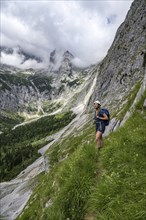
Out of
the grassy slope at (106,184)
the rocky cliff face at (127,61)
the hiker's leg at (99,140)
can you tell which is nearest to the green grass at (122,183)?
the grassy slope at (106,184)

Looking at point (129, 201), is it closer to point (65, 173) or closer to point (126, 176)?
point (126, 176)

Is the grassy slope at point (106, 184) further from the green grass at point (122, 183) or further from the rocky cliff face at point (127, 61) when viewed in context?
the rocky cliff face at point (127, 61)

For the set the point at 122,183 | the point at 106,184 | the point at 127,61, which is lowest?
the point at 127,61

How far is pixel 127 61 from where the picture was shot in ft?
373

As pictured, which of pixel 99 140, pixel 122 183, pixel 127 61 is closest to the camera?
pixel 122 183

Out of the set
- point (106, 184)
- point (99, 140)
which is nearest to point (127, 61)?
point (99, 140)

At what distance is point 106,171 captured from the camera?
12.0m

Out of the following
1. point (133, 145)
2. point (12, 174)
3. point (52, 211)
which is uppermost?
point (133, 145)

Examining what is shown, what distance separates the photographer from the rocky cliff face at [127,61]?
314 feet

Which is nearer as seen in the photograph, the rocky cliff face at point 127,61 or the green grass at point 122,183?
the green grass at point 122,183

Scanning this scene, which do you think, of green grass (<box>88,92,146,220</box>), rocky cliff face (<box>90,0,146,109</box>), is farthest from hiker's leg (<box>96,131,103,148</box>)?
rocky cliff face (<box>90,0,146,109</box>)

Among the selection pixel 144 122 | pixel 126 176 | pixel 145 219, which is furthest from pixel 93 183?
pixel 144 122

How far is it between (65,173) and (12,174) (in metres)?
179

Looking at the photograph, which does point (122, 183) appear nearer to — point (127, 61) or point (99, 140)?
point (99, 140)
